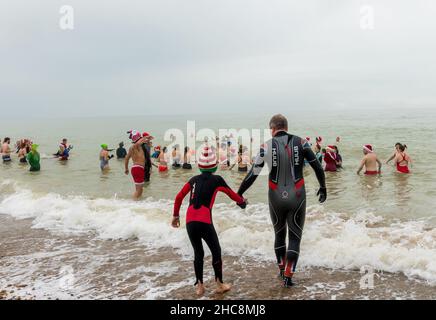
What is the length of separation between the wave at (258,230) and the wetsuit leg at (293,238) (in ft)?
3.00

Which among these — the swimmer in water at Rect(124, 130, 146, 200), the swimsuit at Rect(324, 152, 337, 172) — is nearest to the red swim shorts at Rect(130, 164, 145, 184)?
the swimmer in water at Rect(124, 130, 146, 200)

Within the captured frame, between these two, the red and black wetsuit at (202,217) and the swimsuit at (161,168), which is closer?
the red and black wetsuit at (202,217)

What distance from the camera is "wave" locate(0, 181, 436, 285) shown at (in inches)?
210

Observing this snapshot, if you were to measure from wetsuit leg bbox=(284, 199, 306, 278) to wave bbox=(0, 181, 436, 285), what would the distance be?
3.00 feet

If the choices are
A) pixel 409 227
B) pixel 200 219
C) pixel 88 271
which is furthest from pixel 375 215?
pixel 88 271

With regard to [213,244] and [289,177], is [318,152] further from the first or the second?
[213,244]

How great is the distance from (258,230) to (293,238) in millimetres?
2872

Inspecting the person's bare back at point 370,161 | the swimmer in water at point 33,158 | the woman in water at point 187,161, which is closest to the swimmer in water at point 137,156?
the woman in water at point 187,161

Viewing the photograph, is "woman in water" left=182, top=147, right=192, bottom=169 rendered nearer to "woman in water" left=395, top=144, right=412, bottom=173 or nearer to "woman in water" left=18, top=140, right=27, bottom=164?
"woman in water" left=395, top=144, right=412, bottom=173

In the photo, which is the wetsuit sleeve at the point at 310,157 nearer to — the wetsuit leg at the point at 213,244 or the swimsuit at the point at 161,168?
the wetsuit leg at the point at 213,244

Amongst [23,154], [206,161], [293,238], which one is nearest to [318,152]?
[293,238]

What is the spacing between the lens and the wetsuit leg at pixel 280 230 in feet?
15.2
